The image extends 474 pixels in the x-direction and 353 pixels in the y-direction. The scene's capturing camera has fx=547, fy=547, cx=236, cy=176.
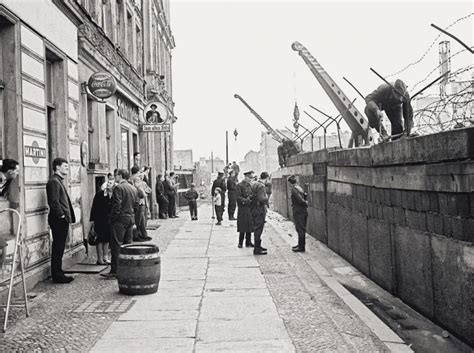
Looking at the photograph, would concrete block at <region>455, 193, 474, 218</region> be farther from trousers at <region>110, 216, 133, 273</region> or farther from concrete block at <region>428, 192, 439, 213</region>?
trousers at <region>110, 216, 133, 273</region>

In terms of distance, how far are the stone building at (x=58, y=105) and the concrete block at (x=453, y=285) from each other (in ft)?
17.0

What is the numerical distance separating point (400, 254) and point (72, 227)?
19.9 ft

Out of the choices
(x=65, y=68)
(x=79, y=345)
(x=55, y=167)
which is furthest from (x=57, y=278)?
(x=65, y=68)

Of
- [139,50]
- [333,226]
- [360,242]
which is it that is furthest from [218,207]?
[360,242]

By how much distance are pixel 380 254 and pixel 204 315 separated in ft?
11.7

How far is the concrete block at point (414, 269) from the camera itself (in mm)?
6871

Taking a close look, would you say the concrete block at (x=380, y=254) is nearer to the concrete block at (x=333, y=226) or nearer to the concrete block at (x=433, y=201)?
the concrete block at (x=433, y=201)

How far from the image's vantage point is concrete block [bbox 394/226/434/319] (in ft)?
22.5

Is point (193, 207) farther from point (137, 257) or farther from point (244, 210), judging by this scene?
point (137, 257)

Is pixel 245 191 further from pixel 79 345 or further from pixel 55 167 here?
pixel 79 345

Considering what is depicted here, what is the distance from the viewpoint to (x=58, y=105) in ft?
33.0

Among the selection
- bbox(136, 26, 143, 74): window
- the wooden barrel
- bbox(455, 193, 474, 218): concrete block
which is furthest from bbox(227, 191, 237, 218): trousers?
bbox(455, 193, 474, 218): concrete block

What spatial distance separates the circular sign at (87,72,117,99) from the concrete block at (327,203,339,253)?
5.59 metres

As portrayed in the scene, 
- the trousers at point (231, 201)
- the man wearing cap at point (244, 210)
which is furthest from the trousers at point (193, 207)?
the man wearing cap at point (244, 210)
